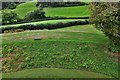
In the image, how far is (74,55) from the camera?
83.9ft

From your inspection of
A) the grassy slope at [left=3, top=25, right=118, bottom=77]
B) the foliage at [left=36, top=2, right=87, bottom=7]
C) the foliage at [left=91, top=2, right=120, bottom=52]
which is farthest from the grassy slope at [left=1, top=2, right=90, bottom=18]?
the foliage at [left=91, top=2, right=120, bottom=52]

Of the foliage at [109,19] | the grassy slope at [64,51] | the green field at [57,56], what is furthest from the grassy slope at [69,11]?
the foliage at [109,19]

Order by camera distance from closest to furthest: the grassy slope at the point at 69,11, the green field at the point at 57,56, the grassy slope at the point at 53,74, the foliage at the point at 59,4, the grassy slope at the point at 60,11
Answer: the grassy slope at the point at 53,74
the green field at the point at 57,56
the grassy slope at the point at 69,11
the grassy slope at the point at 60,11
the foliage at the point at 59,4

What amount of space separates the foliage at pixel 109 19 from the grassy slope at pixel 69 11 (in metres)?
23.7

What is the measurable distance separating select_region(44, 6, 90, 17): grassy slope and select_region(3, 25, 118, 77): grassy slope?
68.4 ft

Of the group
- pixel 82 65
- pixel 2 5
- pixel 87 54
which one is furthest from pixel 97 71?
pixel 2 5

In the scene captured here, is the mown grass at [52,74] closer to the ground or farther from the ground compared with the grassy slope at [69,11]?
closer to the ground

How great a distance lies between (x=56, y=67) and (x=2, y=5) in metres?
37.8

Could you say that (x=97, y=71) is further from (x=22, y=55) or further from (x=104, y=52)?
(x=22, y=55)

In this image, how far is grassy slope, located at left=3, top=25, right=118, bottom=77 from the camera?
2397 centimetres

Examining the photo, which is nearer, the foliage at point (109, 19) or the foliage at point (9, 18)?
the foliage at point (109, 19)

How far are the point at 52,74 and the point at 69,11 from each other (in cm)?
3404

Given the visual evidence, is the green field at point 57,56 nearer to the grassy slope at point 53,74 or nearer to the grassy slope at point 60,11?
the grassy slope at point 53,74

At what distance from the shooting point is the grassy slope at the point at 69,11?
52.2 meters
